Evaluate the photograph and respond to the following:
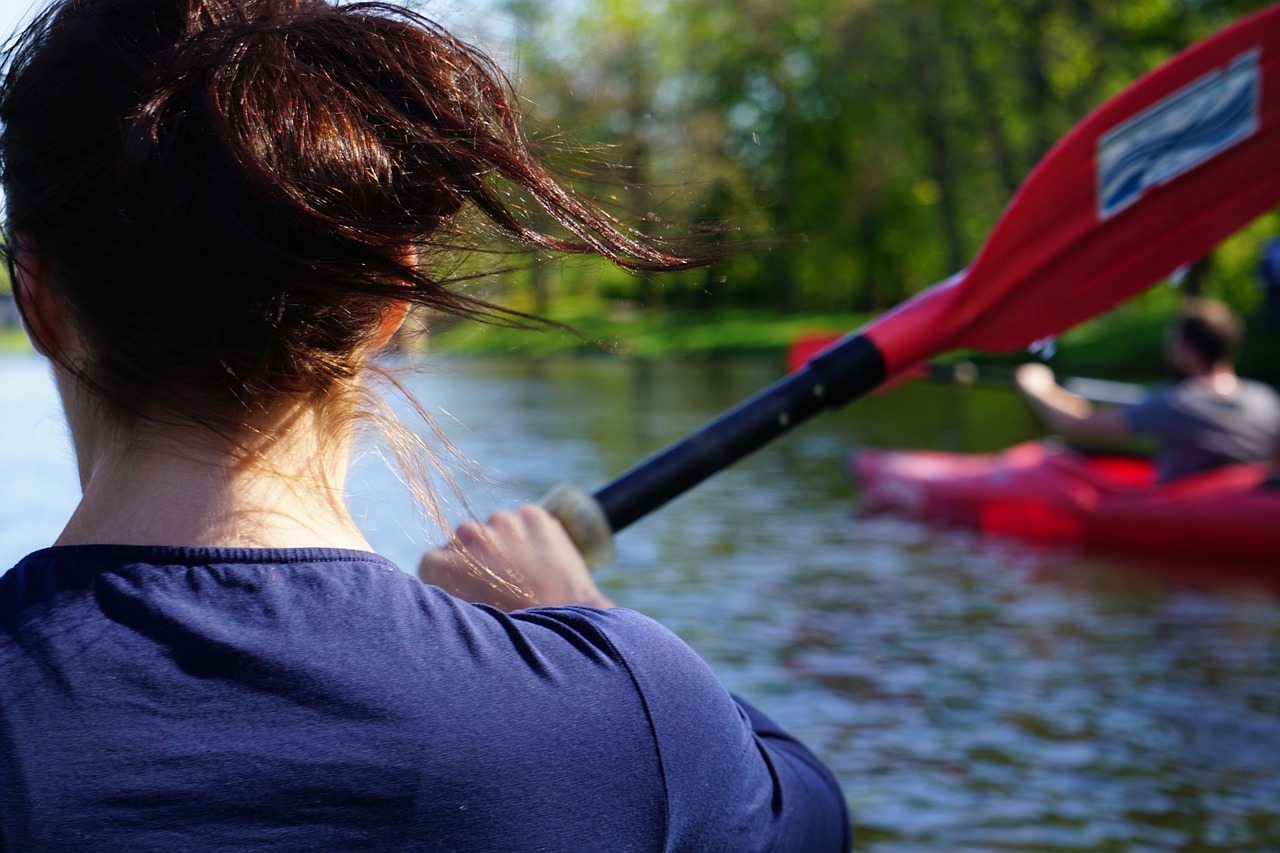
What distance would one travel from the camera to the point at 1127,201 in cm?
262

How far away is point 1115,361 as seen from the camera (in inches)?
1028

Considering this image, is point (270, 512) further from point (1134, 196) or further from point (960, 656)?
point (960, 656)

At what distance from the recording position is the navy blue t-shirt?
0.87m

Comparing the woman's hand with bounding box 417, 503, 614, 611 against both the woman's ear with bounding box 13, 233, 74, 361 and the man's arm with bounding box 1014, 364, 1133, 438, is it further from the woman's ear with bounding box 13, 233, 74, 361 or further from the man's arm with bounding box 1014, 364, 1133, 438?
the man's arm with bounding box 1014, 364, 1133, 438

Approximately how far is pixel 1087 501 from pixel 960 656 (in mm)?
3173

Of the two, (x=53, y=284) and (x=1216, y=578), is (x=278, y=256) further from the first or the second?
(x=1216, y=578)

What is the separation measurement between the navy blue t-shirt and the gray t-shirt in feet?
28.8

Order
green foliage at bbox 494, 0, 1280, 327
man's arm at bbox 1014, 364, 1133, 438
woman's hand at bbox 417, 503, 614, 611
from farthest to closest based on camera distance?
green foliage at bbox 494, 0, 1280, 327, man's arm at bbox 1014, 364, 1133, 438, woman's hand at bbox 417, 503, 614, 611

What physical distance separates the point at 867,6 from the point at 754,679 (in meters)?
28.5

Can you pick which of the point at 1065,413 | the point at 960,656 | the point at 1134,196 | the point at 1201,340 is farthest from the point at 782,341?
the point at 1134,196

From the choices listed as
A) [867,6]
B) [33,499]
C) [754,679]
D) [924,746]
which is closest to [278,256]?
[924,746]

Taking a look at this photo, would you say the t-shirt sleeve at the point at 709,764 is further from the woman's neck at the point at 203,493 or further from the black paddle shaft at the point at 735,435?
the black paddle shaft at the point at 735,435

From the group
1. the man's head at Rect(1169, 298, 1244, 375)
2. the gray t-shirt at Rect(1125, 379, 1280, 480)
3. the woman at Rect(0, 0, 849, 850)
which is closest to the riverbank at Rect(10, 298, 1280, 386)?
the man's head at Rect(1169, 298, 1244, 375)

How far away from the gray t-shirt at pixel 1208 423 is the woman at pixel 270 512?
868cm
